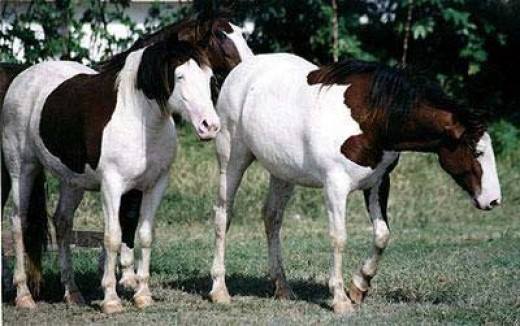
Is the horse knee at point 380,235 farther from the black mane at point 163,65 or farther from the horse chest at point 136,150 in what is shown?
the black mane at point 163,65

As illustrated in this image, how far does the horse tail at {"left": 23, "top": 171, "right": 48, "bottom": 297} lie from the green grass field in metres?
0.19

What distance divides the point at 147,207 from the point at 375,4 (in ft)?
31.9

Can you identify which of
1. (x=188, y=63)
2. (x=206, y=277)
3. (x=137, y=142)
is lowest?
(x=206, y=277)

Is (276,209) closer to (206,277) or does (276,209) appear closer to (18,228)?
(206,277)

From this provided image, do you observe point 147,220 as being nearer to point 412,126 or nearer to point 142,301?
point 142,301

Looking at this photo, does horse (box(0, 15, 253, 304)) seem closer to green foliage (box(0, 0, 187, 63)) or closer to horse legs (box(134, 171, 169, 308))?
horse legs (box(134, 171, 169, 308))

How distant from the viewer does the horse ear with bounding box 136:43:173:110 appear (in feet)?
25.3

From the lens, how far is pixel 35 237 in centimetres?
852

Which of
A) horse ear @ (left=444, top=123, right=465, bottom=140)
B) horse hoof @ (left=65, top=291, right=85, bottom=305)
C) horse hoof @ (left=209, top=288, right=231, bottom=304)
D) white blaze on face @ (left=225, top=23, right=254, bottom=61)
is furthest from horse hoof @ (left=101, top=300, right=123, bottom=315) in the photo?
horse ear @ (left=444, top=123, right=465, bottom=140)

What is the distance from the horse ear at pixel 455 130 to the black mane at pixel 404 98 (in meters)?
0.04

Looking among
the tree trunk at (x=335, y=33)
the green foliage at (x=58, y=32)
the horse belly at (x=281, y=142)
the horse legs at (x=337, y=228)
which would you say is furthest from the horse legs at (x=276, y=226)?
the tree trunk at (x=335, y=33)

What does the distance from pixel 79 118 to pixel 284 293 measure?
1934mm

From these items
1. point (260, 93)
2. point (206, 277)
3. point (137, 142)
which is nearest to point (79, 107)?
point (137, 142)

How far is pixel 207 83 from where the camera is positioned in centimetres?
768
